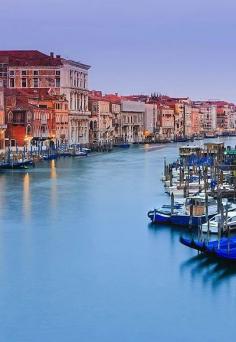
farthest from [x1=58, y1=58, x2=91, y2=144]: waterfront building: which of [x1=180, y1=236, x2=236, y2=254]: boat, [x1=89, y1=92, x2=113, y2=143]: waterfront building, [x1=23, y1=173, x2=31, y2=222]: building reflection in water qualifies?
[x1=180, y1=236, x2=236, y2=254]: boat

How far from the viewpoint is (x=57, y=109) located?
1034 inches

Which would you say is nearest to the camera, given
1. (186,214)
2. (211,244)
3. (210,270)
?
(210,270)

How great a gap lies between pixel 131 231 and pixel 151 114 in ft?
105

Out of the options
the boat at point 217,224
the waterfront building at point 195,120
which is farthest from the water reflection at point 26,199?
the waterfront building at point 195,120

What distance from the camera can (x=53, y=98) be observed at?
86.5 ft

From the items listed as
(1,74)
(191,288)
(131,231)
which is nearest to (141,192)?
(131,231)

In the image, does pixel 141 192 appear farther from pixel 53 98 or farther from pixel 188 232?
pixel 53 98

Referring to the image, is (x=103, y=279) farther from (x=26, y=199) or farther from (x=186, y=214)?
(x=26, y=199)

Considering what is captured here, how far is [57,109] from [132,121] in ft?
39.4

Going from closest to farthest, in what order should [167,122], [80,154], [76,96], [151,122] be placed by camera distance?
[80,154] < [76,96] < [151,122] < [167,122]

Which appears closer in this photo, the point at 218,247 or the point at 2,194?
the point at 218,247

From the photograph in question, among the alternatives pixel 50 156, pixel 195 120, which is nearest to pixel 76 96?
pixel 50 156

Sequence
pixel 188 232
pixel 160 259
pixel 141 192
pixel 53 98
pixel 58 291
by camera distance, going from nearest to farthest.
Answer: pixel 58 291, pixel 160 259, pixel 188 232, pixel 141 192, pixel 53 98

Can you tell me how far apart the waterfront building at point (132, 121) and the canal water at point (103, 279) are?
81.7 ft
